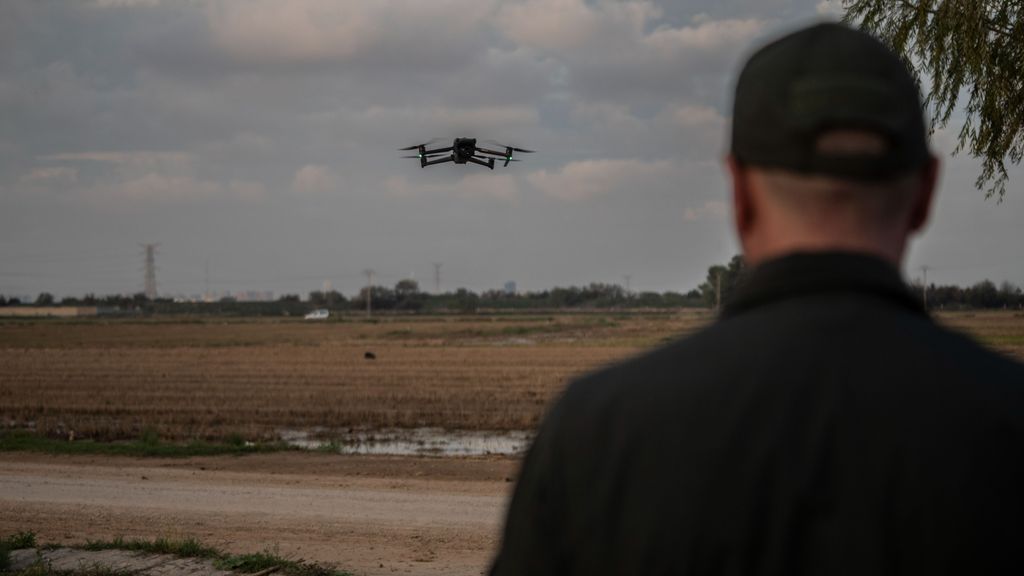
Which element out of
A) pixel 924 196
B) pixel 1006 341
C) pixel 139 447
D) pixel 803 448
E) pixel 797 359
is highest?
pixel 924 196

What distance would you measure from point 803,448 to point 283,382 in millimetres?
37862

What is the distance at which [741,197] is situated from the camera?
173 centimetres

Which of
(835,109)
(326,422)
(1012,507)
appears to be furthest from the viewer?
(326,422)

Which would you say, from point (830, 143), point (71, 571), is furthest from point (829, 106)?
point (71, 571)

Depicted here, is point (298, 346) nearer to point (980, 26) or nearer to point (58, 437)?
point (58, 437)

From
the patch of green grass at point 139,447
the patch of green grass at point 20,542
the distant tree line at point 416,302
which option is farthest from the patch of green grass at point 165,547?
the distant tree line at point 416,302

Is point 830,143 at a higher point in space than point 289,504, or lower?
higher

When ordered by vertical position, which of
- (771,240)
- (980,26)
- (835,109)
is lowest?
(771,240)

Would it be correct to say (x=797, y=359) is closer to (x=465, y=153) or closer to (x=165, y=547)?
(x=465, y=153)

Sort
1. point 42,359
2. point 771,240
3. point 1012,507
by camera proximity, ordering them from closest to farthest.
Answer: point 1012,507, point 771,240, point 42,359

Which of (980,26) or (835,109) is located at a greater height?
(980,26)

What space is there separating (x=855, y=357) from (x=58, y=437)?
24972 mm

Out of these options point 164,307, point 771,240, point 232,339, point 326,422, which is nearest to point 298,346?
point 232,339

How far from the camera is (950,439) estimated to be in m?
1.45
